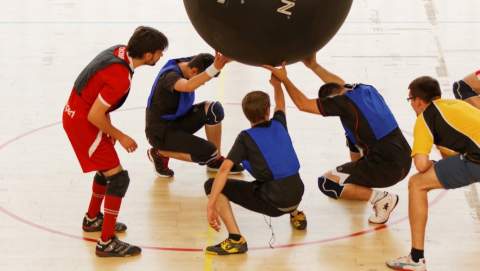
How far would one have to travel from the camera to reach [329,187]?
262 inches

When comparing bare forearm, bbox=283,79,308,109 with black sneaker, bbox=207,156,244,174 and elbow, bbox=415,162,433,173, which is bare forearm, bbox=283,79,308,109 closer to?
elbow, bbox=415,162,433,173

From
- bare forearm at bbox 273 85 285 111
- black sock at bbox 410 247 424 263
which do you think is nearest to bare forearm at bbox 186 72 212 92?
bare forearm at bbox 273 85 285 111

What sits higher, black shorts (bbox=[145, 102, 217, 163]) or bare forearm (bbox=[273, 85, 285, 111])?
bare forearm (bbox=[273, 85, 285, 111])

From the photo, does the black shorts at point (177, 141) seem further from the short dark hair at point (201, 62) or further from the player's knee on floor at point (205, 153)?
the short dark hair at point (201, 62)

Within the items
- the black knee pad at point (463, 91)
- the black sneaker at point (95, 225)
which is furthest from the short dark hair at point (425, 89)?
the black sneaker at point (95, 225)

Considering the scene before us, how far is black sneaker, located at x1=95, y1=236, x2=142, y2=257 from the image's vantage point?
5.98m

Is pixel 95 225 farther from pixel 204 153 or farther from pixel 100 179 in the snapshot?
pixel 204 153

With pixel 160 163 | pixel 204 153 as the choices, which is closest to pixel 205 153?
pixel 204 153

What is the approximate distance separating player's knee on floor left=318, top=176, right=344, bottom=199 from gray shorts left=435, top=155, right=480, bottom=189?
972mm

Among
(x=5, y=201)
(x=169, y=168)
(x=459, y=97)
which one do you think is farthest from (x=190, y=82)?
(x=459, y=97)

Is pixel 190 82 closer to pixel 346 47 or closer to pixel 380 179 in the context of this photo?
pixel 380 179

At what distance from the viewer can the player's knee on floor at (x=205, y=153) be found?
7059 millimetres

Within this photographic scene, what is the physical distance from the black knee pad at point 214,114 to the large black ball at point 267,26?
1619mm

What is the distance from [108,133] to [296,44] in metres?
1.30
